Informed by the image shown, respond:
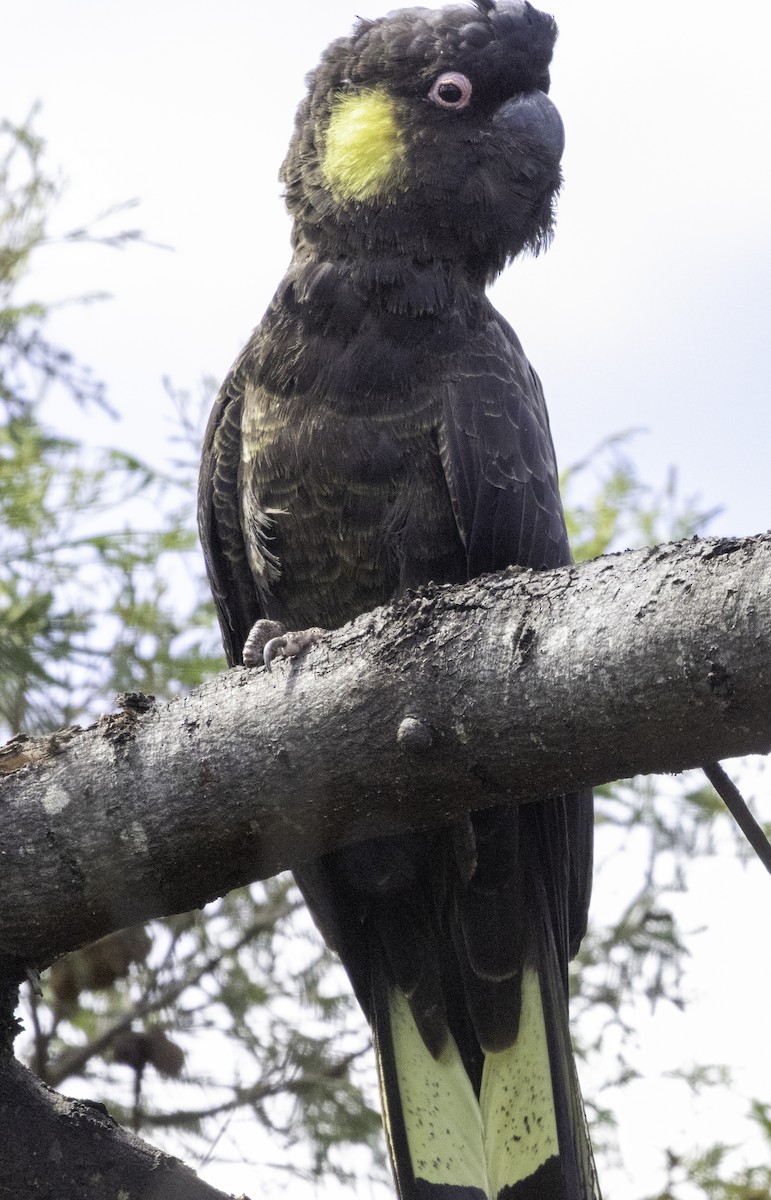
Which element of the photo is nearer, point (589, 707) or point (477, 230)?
point (589, 707)

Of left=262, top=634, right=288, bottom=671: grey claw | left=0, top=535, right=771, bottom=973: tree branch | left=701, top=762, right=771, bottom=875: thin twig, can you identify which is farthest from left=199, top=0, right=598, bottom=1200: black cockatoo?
left=701, top=762, right=771, bottom=875: thin twig

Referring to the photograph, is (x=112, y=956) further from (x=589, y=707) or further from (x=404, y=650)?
(x=589, y=707)

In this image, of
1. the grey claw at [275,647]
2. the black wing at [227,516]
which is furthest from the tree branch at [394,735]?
the black wing at [227,516]

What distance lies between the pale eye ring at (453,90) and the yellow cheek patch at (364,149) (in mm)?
155

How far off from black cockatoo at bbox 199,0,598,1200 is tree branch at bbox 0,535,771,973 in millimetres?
662

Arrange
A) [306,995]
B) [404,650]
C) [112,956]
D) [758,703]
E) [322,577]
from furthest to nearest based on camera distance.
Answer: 1. [306,995]
2. [112,956]
3. [322,577]
4. [404,650]
5. [758,703]

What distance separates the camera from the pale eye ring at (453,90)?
3887 millimetres

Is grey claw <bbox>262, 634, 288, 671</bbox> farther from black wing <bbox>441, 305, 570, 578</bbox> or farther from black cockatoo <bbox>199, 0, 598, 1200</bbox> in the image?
black wing <bbox>441, 305, 570, 578</bbox>

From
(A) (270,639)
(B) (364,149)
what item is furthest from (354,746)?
(B) (364,149)

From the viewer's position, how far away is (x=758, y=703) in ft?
6.37

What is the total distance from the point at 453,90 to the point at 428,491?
139 centimetres

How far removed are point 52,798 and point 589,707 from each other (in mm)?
1212

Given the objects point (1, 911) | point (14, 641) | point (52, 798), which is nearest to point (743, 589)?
point (52, 798)

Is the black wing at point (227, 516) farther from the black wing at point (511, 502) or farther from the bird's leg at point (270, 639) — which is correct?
the black wing at point (511, 502)
